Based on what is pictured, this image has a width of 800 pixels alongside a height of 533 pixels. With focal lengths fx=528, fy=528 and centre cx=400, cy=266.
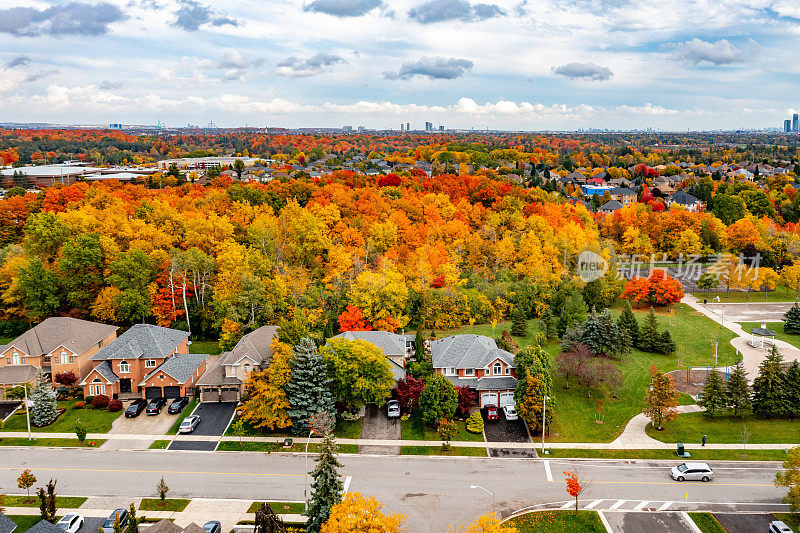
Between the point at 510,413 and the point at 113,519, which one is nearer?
the point at 113,519

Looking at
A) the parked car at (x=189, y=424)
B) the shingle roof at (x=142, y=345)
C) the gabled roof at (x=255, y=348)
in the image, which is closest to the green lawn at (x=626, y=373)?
the gabled roof at (x=255, y=348)

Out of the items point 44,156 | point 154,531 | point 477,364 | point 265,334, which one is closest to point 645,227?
point 477,364

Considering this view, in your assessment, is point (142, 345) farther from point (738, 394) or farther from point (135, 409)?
point (738, 394)

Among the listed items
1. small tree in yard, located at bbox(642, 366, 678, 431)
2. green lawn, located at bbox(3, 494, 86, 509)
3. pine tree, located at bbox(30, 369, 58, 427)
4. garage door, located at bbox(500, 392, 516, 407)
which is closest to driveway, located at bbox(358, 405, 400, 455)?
garage door, located at bbox(500, 392, 516, 407)

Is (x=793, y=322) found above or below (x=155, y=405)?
above

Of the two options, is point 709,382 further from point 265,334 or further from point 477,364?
point 265,334

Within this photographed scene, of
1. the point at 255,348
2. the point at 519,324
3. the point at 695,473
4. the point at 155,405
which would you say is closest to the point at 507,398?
the point at 695,473
